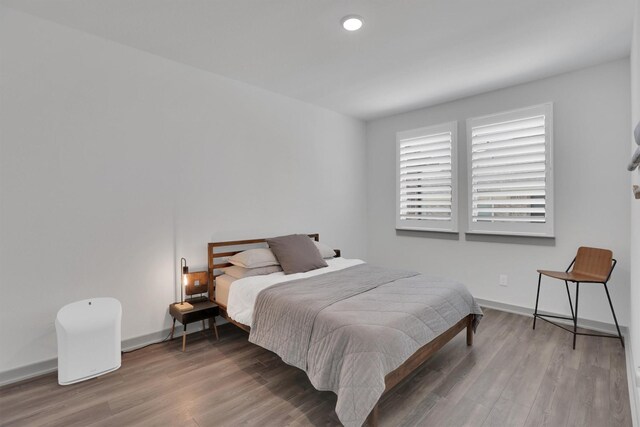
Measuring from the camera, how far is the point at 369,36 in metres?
2.65

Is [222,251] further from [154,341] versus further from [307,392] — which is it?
[307,392]

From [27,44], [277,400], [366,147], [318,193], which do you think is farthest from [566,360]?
[27,44]

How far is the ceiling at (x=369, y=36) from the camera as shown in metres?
2.28

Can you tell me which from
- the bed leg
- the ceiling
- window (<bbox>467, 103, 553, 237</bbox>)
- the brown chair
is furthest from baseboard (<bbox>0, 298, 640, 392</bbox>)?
the ceiling

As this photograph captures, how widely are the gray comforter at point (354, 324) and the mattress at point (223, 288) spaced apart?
1.83 ft

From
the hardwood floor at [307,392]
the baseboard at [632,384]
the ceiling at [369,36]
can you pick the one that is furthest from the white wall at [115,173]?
the baseboard at [632,384]

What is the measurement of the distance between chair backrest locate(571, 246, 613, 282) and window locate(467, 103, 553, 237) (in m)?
0.37

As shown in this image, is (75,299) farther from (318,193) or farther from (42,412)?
(318,193)

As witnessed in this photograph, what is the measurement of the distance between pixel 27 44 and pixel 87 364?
8.03 ft

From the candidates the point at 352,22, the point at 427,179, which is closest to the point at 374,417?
the point at 352,22

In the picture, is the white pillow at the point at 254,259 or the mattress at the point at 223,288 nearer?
the mattress at the point at 223,288

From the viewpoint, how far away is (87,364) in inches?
93.0

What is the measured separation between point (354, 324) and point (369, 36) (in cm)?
228

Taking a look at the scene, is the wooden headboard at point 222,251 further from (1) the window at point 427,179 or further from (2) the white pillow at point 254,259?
(1) the window at point 427,179
